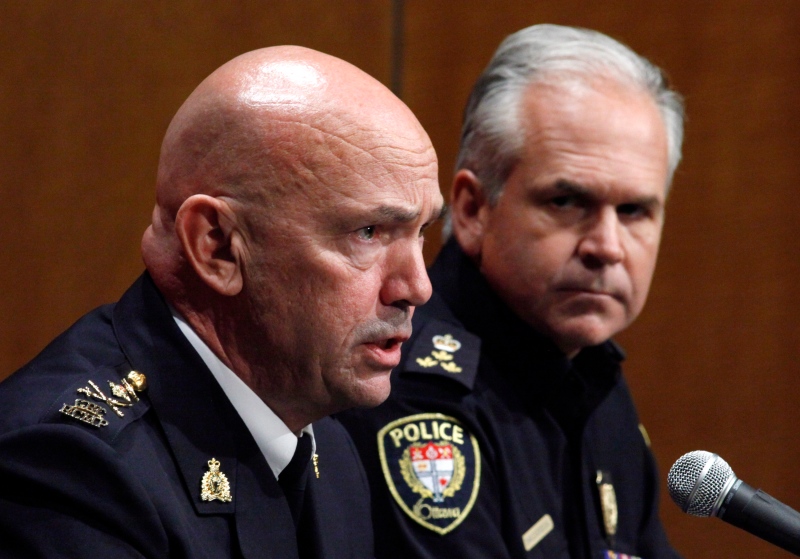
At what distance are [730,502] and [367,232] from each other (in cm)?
53

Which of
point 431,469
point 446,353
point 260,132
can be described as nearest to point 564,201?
point 446,353

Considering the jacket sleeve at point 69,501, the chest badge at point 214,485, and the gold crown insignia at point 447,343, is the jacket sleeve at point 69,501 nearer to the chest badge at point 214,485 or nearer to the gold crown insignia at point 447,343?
the chest badge at point 214,485

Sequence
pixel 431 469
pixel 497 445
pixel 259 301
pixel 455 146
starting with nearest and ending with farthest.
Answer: pixel 259 301 < pixel 431 469 < pixel 497 445 < pixel 455 146

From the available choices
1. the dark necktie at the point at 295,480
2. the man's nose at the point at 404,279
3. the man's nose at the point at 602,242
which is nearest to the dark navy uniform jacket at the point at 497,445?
the man's nose at the point at 602,242

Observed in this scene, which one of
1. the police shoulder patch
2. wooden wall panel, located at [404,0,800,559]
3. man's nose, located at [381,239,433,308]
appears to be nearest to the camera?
man's nose, located at [381,239,433,308]

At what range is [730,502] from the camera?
114cm

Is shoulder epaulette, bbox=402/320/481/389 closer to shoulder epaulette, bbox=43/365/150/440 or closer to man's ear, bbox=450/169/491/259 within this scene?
man's ear, bbox=450/169/491/259

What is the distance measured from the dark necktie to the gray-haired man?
0.36 meters

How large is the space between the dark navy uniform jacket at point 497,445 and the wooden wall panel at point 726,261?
97cm

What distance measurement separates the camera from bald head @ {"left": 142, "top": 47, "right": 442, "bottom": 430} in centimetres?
129

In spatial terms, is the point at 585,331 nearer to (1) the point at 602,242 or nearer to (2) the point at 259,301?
(1) the point at 602,242

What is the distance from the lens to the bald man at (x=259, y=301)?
49.8 inches

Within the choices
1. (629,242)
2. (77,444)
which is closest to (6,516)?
(77,444)

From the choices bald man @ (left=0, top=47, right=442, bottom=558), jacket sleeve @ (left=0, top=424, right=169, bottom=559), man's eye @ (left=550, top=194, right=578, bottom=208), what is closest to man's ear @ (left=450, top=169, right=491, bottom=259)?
man's eye @ (left=550, top=194, right=578, bottom=208)
